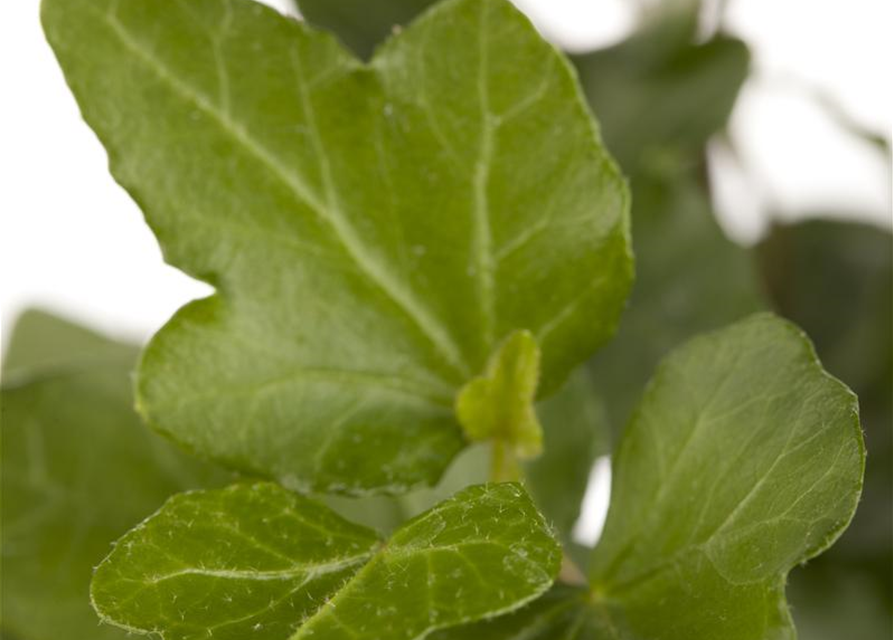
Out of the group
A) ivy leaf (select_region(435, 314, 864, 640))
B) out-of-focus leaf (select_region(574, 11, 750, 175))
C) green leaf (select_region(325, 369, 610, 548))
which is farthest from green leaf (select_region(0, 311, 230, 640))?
out-of-focus leaf (select_region(574, 11, 750, 175))

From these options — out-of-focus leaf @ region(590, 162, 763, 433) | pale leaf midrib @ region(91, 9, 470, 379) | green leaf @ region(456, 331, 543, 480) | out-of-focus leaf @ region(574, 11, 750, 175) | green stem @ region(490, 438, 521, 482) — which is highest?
pale leaf midrib @ region(91, 9, 470, 379)

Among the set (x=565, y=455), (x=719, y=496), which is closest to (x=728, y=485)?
(x=719, y=496)

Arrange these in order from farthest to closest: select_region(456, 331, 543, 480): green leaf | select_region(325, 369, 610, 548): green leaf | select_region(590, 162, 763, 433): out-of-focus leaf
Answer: select_region(590, 162, 763, 433): out-of-focus leaf, select_region(325, 369, 610, 548): green leaf, select_region(456, 331, 543, 480): green leaf

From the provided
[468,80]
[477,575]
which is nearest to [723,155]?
[468,80]

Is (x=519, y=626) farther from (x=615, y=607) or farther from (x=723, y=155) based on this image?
(x=723, y=155)

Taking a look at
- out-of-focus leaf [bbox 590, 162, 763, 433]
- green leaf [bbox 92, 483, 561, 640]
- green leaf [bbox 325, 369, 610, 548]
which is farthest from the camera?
out-of-focus leaf [bbox 590, 162, 763, 433]

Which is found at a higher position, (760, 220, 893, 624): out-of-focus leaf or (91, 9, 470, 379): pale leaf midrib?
(91, 9, 470, 379): pale leaf midrib

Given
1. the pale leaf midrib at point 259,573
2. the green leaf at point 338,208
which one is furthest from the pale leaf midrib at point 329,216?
the pale leaf midrib at point 259,573

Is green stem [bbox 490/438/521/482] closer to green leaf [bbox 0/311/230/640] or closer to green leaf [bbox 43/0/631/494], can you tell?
green leaf [bbox 43/0/631/494]
